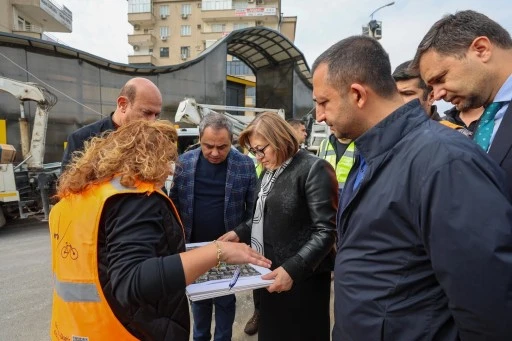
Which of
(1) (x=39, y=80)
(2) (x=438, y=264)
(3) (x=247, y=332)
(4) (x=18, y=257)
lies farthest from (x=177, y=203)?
(1) (x=39, y=80)

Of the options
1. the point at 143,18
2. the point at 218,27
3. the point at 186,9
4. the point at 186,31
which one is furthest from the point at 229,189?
the point at 143,18

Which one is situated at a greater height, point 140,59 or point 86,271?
point 140,59

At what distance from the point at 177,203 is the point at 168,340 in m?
1.53

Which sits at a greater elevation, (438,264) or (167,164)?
(167,164)

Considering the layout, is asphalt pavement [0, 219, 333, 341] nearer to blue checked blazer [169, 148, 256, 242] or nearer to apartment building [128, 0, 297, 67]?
blue checked blazer [169, 148, 256, 242]

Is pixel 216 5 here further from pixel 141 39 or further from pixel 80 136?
pixel 80 136

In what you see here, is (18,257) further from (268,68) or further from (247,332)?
(268,68)

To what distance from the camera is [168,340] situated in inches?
48.5

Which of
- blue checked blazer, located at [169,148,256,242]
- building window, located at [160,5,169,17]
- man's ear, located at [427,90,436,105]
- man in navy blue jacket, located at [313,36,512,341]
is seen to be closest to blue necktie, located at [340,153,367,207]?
man in navy blue jacket, located at [313,36,512,341]

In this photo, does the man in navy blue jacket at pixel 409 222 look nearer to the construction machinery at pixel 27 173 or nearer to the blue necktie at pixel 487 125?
the blue necktie at pixel 487 125

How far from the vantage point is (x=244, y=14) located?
4791 cm

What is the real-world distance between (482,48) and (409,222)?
0.76m

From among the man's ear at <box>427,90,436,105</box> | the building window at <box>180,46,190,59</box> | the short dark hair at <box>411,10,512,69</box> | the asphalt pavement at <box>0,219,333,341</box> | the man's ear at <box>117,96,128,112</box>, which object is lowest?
the asphalt pavement at <box>0,219,333,341</box>

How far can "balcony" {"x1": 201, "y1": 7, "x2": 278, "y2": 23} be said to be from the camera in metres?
46.6
